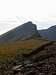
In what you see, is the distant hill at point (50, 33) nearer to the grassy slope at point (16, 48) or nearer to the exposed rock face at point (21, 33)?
the exposed rock face at point (21, 33)

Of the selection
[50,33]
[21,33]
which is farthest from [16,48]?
[21,33]

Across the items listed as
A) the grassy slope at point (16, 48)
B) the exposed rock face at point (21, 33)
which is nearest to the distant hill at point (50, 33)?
the exposed rock face at point (21, 33)

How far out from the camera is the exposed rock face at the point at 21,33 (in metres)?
163

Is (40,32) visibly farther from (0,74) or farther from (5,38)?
(0,74)

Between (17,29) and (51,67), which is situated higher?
(17,29)

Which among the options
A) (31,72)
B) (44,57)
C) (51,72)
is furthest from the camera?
(44,57)

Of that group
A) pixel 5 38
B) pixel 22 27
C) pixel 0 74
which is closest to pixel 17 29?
pixel 22 27

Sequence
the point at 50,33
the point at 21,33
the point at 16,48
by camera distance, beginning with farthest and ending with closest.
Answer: the point at 21,33 < the point at 50,33 < the point at 16,48

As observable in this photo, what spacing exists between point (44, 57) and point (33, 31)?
13634 cm

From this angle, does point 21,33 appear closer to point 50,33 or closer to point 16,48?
point 50,33

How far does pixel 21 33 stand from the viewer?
17238cm

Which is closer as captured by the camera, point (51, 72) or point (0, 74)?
point (51, 72)

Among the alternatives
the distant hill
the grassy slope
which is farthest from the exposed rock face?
the grassy slope

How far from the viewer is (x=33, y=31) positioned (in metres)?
173
